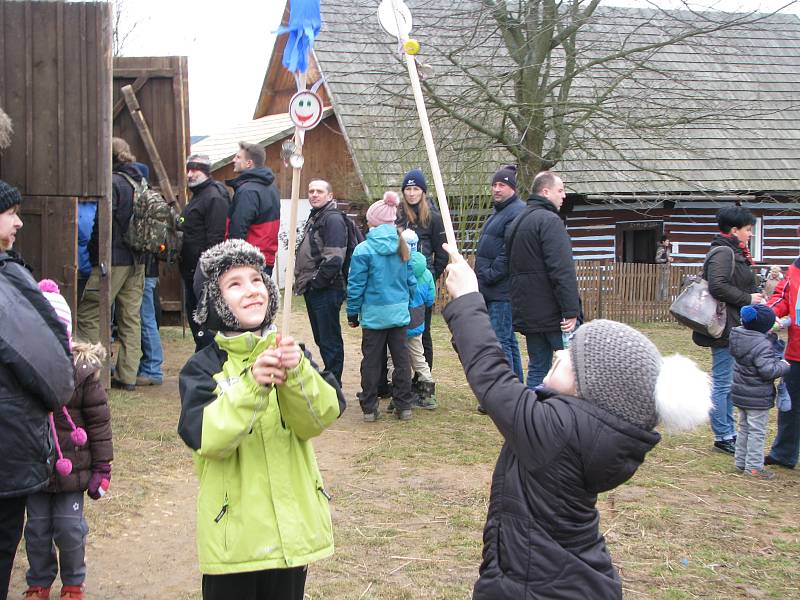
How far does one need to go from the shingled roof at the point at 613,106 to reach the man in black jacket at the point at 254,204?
711 centimetres

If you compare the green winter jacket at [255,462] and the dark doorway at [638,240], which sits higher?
the dark doorway at [638,240]

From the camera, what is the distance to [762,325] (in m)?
6.22

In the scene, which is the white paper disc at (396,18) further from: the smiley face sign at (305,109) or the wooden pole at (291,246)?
the wooden pole at (291,246)

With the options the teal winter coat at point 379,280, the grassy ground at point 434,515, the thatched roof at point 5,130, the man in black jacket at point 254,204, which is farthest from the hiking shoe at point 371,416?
the thatched roof at point 5,130

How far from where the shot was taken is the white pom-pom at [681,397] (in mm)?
2359

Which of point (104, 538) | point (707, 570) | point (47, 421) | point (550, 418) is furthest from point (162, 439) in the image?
point (550, 418)

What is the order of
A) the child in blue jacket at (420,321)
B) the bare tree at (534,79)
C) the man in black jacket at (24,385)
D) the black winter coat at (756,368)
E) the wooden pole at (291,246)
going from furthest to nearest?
1. the bare tree at (534,79)
2. the child in blue jacket at (420,321)
3. the black winter coat at (756,368)
4. the man in black jacket at (24,385)
5. the wooden pole at (291,246)

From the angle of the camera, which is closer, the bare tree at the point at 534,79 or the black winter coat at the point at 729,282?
the black winter coat at the point at 729,282

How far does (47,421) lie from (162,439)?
353cm

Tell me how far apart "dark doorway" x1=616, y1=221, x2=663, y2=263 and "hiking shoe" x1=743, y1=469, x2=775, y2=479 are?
1537 centimetres

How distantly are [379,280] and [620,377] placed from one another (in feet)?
16.5

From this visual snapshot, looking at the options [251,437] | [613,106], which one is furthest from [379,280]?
[613,106]

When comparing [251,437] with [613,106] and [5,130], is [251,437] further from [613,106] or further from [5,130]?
[613,106]

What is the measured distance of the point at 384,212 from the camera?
7.38 metres
